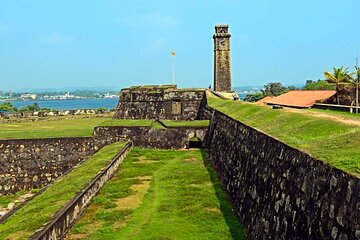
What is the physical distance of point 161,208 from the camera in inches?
457

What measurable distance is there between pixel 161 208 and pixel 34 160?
36.2 ft

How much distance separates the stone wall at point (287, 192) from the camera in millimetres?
5125

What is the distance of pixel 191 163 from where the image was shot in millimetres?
17938

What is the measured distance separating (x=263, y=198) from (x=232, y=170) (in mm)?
4275

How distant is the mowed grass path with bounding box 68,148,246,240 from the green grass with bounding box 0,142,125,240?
2.14 ft

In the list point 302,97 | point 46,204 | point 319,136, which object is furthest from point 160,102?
point 319,136

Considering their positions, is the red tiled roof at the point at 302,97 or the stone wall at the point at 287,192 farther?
the red tiled roof at the point at 302,97

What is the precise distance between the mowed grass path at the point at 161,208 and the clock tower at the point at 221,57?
1959 cm

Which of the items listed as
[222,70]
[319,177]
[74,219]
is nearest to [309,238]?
[319,177]

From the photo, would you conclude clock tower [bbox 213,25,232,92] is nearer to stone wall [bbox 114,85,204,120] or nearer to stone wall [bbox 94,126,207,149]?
stone wall [bbox 114,85,204,120]

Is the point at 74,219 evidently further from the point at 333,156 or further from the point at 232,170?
the point at 333,156

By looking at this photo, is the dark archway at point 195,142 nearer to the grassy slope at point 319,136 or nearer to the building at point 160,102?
the building at point 160,102

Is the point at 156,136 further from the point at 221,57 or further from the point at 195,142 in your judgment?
the point at 221,57

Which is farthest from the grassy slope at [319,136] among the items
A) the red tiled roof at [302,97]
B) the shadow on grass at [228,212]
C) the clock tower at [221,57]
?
the clock tower at [221,57]
